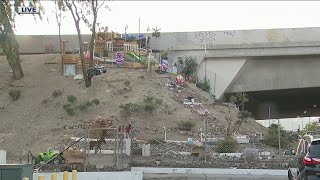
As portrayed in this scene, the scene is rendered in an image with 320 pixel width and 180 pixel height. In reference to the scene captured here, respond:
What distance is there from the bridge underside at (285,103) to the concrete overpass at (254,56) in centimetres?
214

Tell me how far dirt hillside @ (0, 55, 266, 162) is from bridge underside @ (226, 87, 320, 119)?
10411 mm

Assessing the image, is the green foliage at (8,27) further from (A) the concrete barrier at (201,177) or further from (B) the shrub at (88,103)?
(A) the concrete barrier at (201,177)

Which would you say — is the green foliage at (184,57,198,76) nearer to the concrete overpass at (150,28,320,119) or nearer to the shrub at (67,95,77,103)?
the concrete overpass at (150,28,320,119)

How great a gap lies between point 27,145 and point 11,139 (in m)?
1.59

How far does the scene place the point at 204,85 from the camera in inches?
1596

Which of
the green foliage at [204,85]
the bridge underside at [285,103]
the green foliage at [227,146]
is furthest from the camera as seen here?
the bridge underside at [285,103]

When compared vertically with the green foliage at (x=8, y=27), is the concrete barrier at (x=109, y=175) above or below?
below

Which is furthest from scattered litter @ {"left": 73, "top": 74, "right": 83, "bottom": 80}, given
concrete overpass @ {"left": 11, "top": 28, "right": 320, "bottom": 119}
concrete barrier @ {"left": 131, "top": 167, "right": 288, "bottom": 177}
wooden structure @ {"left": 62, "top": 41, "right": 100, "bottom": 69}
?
concrete barrier @ {"left": 131, "top": 167, "right": 288, "bottom": 177}

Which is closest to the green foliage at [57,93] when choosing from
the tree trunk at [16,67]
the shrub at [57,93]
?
the shrub at [57,93]

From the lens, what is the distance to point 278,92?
45438 millimetres

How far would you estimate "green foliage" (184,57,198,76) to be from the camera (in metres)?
40.4

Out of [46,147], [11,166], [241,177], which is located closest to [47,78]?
[46,147]

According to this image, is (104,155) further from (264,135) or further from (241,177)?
(264,135)

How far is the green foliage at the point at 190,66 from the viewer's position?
4041 cm
